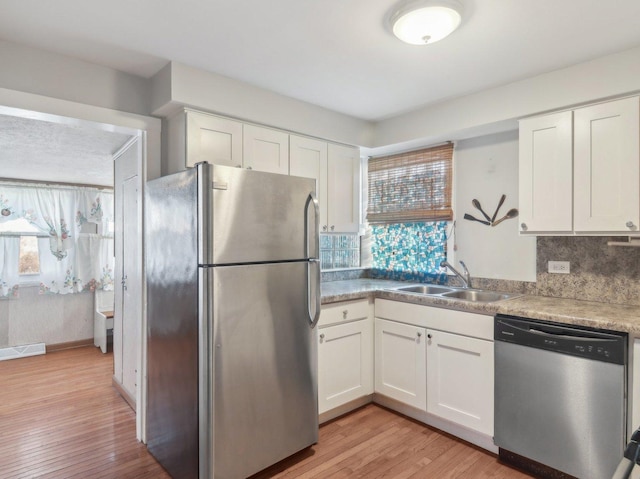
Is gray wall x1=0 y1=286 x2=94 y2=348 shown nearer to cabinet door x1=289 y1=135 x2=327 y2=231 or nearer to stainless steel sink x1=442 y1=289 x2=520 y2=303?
cabinet door x1=289 y1=135 x2=327 y2=231

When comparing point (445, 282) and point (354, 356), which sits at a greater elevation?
point (445, 282)

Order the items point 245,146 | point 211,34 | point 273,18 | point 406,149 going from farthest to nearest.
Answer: point 406,149, point 245,146, point 211,34, point 273,18

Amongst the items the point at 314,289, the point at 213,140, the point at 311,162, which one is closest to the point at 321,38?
the point at 213,140

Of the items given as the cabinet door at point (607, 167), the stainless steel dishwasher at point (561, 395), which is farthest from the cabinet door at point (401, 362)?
the cabinet door at point (607, 167)

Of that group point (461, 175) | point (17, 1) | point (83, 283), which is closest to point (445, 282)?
point (461, 175)

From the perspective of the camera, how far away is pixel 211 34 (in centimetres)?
190

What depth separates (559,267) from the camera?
2537mm

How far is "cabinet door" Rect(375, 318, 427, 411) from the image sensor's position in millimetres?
2619

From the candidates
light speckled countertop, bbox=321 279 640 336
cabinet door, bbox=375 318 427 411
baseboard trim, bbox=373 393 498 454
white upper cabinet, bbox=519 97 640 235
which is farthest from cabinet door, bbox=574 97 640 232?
baseboard trim, bbox=373 393 498 454

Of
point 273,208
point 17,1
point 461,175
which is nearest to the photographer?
point 17,1

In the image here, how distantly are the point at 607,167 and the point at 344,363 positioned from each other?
2.01 m

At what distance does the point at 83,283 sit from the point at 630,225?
18.2 feet

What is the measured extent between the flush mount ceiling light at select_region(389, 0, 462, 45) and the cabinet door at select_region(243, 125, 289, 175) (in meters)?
1.15

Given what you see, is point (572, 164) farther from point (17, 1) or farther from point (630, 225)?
point (17, 1)
